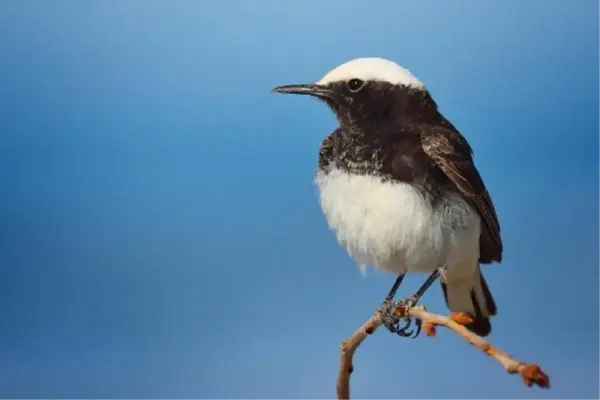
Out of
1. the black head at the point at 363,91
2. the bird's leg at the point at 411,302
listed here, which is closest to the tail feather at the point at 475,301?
the bird's leg at the point at 411,302

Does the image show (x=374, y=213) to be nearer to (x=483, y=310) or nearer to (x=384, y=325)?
(x=384, y=325)

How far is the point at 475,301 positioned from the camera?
145cm

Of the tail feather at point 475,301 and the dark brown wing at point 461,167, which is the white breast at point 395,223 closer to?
the dark brown wing at point 461,167

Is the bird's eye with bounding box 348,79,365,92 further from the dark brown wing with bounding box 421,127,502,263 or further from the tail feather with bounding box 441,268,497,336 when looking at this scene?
the tail feather with bounding box 441,268,497,336

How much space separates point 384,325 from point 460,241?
8.4 inches

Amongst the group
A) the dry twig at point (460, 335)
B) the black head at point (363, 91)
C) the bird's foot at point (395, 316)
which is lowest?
the dry twig at point (460, 335)

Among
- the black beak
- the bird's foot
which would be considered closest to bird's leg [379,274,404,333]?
the bird's foot

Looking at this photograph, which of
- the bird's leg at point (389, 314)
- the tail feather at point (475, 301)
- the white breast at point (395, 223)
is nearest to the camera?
the white breast at point (395, 223)

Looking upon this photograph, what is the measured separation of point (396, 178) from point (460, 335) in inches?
15.7

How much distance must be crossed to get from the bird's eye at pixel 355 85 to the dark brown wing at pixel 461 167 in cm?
12

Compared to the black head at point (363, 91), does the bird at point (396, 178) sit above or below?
below

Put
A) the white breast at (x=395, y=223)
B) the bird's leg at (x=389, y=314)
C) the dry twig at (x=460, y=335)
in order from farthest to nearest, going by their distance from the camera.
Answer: the bird's leg at (x=389, y=314) → the white breast at (x=395, y=223) → the dry twig at (x=460, y=335)

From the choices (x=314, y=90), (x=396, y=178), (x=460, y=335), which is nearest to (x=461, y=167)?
(x=396, y=178)

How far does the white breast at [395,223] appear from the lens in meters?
1.18
